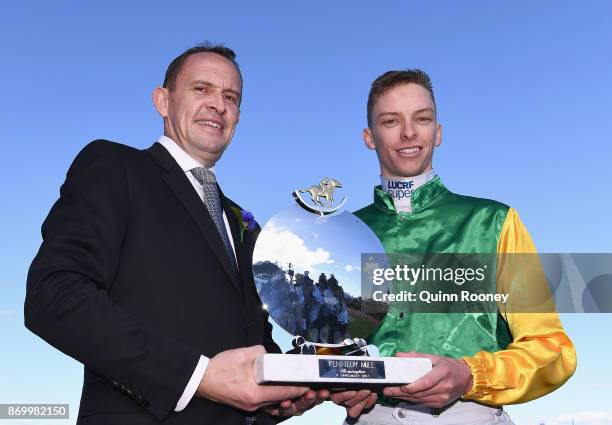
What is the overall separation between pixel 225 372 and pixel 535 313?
2.45 meters

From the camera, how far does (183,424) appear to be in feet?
14.2

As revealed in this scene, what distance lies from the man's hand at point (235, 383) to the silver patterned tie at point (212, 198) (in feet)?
3.67

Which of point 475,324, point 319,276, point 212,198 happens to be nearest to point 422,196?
point 475,324

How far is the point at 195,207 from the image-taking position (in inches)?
194

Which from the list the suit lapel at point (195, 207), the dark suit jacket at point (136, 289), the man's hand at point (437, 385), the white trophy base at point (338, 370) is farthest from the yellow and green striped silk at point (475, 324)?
the suit lapel at point (195, 207)

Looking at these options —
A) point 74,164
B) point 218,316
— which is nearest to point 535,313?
point 218,316

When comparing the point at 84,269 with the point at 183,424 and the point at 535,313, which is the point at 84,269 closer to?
the point at 183,424

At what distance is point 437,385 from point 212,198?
2.21 meters

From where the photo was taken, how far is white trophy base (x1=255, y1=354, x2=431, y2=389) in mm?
4039

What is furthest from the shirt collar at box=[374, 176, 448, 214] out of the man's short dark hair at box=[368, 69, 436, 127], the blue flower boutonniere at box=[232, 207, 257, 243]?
the blue flower boutonniere at box=[232, 207, 257, 243]

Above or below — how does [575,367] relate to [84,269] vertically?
below

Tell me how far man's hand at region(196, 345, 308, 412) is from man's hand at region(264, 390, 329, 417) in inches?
18.0

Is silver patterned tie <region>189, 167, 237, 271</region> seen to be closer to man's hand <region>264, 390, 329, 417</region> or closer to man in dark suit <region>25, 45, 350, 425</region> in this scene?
man in dark suit <region>25, 45, 350, 425</region>

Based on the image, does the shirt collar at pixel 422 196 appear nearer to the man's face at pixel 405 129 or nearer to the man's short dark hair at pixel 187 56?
the man's face at pixel 405 129
